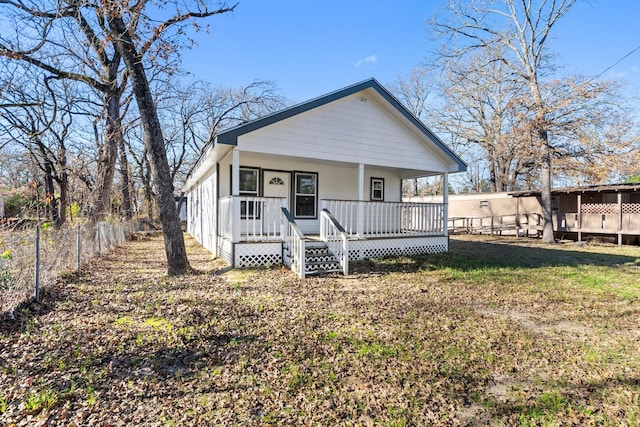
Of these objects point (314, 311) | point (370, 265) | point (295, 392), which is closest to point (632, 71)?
point (370, 265)

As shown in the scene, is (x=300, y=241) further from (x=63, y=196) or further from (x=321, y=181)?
(x=63, y=196)

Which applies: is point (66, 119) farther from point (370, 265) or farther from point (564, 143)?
point (564, 143)

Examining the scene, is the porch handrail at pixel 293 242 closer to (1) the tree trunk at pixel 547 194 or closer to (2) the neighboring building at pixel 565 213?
(1) the tree trunk at pixel 547 194

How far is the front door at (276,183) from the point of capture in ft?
32.7

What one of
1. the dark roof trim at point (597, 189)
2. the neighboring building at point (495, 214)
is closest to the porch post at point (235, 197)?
the dark roof trim at point (597, 189)

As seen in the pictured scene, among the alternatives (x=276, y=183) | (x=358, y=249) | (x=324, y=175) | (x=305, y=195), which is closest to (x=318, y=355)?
(x=358, y=249)

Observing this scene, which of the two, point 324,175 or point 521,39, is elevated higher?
point 521,39

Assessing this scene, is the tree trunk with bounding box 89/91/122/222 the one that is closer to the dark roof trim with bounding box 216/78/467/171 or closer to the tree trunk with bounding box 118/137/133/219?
the dark roof trim with bounding box 216/78/467/171

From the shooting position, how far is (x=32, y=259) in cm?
493

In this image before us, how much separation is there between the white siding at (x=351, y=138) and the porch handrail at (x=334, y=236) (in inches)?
69.6

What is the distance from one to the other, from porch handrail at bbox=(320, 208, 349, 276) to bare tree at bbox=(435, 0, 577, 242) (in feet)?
43.4

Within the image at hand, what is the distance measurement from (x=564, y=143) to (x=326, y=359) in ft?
62.7

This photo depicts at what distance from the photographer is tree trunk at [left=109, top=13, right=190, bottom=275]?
22.4 feet

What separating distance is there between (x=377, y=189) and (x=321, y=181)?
2.50 meters
